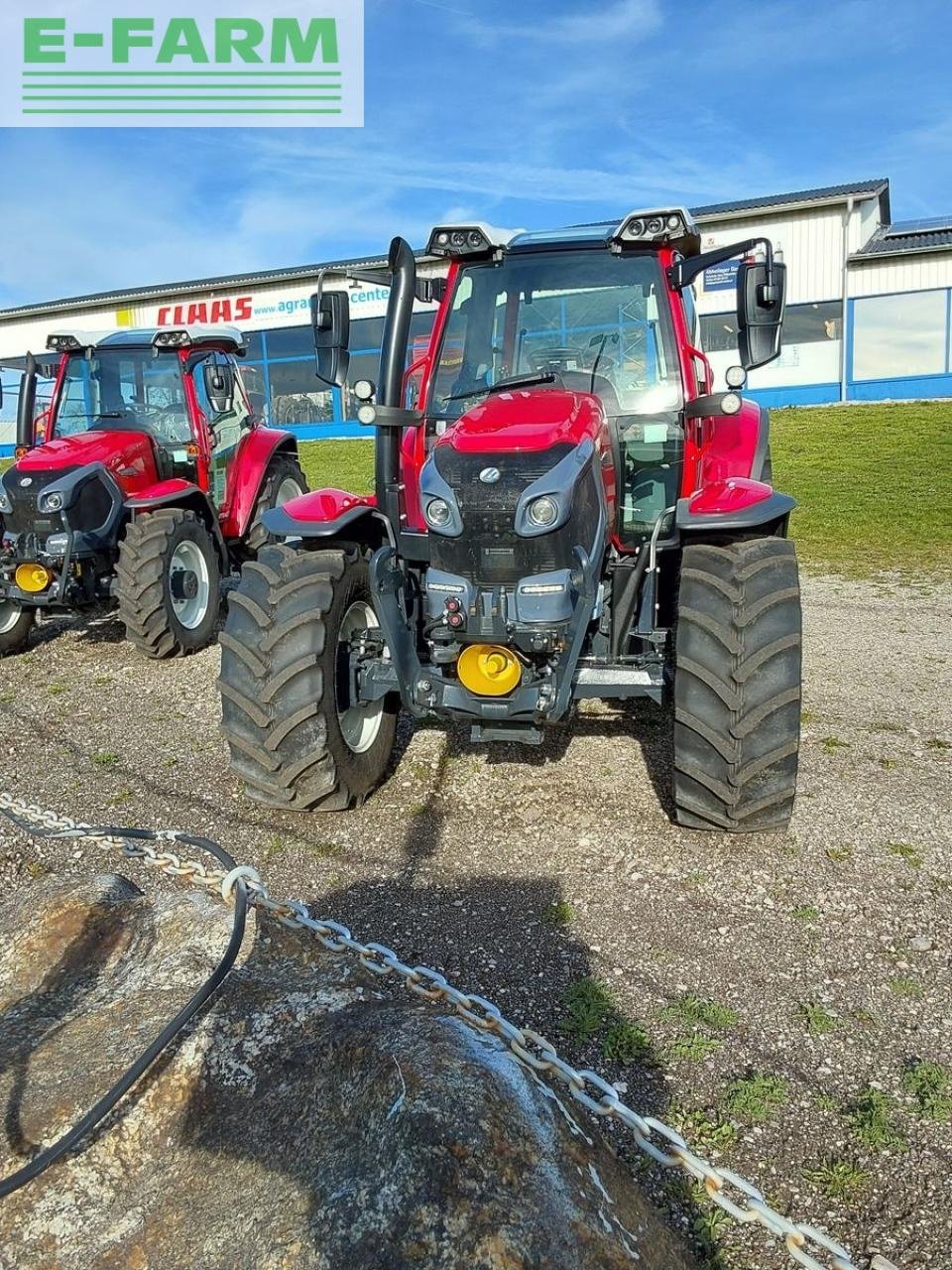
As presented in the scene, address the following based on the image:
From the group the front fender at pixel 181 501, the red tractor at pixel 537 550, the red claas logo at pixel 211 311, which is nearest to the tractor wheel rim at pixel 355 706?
the red tractor at pixel 537 550

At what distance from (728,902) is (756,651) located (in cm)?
92

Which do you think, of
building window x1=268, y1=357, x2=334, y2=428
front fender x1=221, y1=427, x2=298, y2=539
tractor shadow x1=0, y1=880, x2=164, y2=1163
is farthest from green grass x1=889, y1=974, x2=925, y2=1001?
building window x1=268, y1=357, x2=334, y2=428

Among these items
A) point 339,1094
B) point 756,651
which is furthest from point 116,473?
point 339,1094

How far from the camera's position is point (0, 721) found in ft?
19.3

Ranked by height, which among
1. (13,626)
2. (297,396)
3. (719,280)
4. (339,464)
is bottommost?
(13,626)

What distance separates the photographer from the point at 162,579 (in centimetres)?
680

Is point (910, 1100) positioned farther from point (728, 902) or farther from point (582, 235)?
point (582, 235)

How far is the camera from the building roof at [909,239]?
21945 millimetres

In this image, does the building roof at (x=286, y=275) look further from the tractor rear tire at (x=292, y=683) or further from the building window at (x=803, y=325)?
the tractor rear tire at (x=292, y=683)

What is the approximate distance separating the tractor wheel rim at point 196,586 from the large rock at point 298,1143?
532cm

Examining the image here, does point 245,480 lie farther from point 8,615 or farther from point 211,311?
point 211,311

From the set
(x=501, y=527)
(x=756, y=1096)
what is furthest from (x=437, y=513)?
(x=756, y=1096)

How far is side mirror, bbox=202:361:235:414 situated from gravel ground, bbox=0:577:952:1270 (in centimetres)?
301

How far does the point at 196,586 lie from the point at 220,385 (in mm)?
1736
